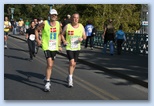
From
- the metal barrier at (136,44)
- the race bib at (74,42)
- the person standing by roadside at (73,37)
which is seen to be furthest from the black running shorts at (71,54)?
the metal barrier at (136,44)

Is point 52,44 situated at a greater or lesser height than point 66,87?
greater

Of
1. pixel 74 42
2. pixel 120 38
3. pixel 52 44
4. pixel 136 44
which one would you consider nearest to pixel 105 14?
A: pixel 136 44

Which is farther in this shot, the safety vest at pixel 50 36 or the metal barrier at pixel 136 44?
the metal barrier at pixel 136 44

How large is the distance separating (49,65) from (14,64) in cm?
515

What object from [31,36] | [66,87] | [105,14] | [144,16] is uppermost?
[105,14]

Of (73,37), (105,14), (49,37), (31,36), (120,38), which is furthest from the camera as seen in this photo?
(105,14)

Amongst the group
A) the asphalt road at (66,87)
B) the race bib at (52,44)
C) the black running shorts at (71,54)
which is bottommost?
the asphalt road at (66,87)

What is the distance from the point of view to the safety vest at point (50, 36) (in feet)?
25.7

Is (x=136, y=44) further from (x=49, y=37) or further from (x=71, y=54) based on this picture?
(x=49, y=37)

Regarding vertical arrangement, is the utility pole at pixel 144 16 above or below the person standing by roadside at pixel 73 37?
above

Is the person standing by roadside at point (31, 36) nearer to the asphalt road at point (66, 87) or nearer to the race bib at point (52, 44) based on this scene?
the asphalt road at point (66, 87)

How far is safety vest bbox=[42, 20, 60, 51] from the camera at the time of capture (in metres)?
7.83

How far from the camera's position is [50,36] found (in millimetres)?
7859

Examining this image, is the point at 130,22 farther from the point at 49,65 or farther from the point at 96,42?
the point at 49,65
